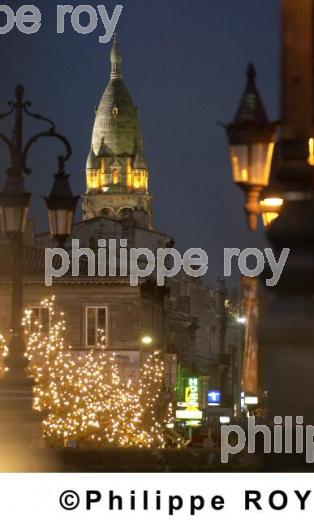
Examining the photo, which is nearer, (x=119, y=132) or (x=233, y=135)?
(x=233, y=135)

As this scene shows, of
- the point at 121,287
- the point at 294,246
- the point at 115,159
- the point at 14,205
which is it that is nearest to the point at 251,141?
the point at 294,246

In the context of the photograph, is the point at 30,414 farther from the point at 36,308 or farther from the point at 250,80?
the point at 36,308

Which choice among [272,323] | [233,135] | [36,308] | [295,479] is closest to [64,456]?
[295,479]

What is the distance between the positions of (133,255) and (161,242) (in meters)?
11.4

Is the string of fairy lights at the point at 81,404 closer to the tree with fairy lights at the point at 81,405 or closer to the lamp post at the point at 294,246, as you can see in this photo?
the tree with fairy lights at the point at 81,405

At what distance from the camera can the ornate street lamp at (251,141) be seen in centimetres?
982

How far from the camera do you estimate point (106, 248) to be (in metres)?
72.9

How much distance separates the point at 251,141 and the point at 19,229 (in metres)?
6.43

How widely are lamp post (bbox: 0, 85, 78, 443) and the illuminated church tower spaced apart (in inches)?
4570

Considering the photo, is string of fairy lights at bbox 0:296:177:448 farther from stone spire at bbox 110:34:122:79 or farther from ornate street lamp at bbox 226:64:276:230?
→ stone spire at bbox 110:34:122:79

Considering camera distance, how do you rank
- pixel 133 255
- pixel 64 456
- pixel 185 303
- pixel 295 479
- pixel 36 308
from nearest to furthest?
pixel 295 479, pixel 64 456, pixel 36 308, pixel 133 255, pixel 185 303

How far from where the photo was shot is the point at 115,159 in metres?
137

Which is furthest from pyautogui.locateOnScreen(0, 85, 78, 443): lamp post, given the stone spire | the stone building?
the stone spire

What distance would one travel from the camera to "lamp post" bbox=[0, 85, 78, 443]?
1576 centimetres
